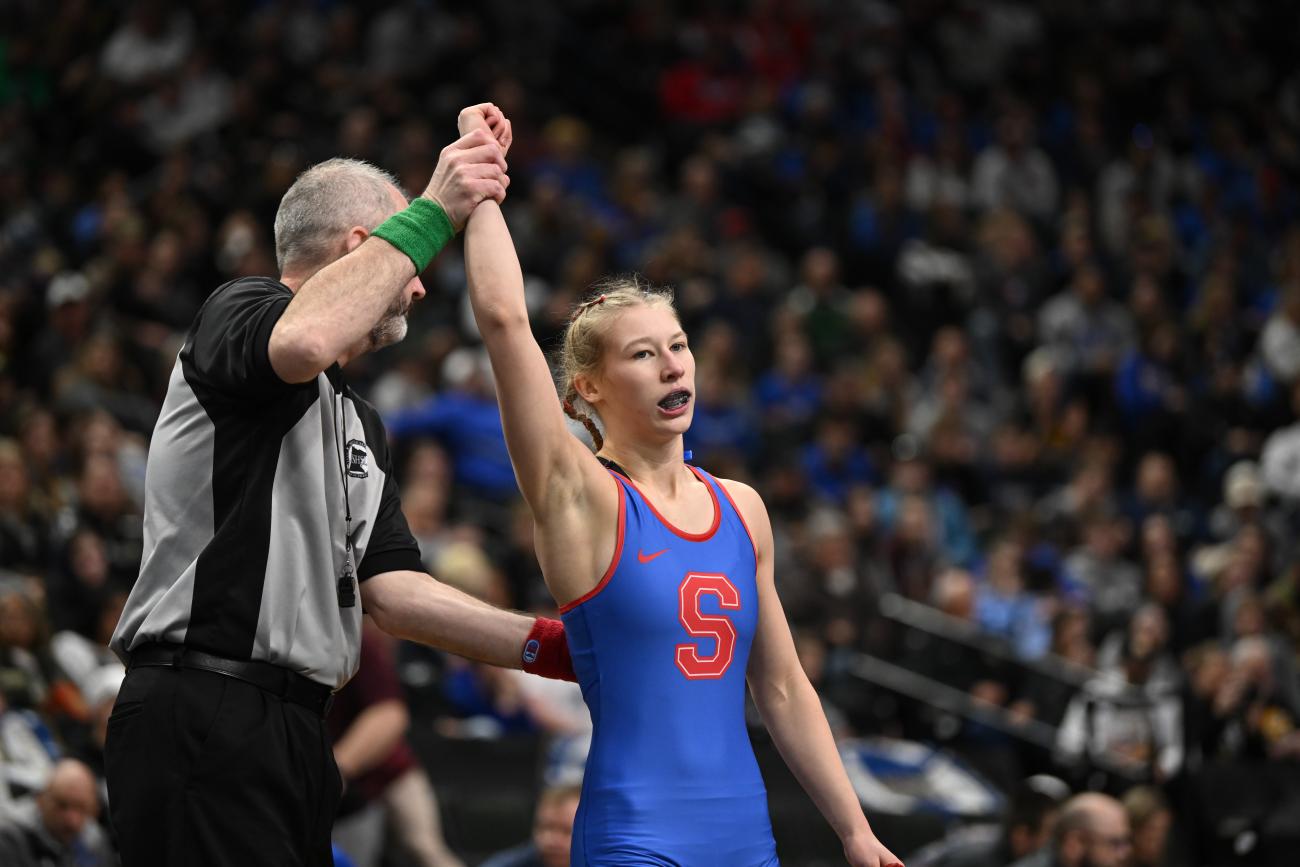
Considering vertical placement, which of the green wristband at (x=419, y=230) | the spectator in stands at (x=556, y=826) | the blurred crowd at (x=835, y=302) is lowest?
the spectator in stands at (x=556, y=826)

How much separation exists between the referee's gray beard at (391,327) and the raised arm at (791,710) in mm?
825

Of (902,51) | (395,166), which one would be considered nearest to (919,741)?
(395,166)

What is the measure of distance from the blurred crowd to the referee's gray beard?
390 centimetres

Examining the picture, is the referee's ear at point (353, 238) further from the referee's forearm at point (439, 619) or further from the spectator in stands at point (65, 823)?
the spectator in stands at point (65, 823)

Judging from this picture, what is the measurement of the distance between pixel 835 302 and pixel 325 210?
32.4 feet

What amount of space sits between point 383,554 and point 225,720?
0.68 metres

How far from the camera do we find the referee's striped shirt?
3500 mm

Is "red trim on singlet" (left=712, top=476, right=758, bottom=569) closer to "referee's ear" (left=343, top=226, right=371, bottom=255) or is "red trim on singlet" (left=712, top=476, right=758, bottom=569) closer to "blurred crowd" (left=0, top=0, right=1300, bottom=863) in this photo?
"referee's ear" (left=343, top=226, right=371, bottom=255)

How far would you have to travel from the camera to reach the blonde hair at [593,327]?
3904 millimetres

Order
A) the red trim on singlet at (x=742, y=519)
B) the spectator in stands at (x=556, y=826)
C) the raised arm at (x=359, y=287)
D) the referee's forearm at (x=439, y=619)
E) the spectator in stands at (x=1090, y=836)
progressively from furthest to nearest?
the spectator in stands at (x=1090, y=836)
the spectator in stands at (x=556, y=826)
the referee's forearm at (x=439, y=619)
the red trim on singlet at (x=742, y=519)
the raised arm at (x=359, y=287)

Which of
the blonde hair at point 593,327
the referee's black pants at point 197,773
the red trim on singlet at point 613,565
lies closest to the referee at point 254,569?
the referee's black pants at point 197,773

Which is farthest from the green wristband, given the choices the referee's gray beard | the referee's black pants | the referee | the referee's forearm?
the referee's black pants

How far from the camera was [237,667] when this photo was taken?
351 cm

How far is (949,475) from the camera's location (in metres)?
12.2
